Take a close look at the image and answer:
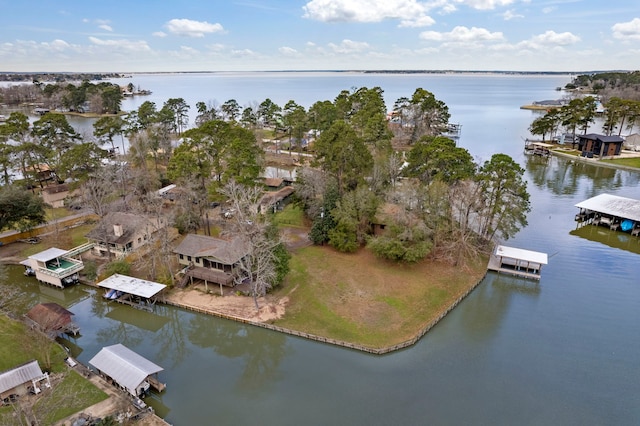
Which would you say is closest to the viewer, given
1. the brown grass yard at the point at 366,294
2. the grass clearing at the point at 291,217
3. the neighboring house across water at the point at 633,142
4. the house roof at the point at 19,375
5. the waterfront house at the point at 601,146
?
the house roof at the point at 19,375

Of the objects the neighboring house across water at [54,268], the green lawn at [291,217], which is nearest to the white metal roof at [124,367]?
the neighboring house across water at [54,268]

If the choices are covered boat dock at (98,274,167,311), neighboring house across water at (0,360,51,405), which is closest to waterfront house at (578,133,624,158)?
covered boat dock at (98,274,167,311)

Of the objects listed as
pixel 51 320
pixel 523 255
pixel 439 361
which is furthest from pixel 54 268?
pixel 523 255

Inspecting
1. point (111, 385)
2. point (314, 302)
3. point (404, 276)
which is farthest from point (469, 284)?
point (111, 385)

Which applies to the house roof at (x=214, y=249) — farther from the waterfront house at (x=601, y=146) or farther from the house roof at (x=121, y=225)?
the waterfront house at (x=601, y=146)

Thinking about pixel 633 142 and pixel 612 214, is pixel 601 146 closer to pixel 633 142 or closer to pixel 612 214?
pixel 633 142

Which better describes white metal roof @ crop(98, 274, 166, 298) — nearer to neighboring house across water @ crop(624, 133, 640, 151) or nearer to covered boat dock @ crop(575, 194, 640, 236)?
covered boat dock @ crop(575, 194, 640, 236)
